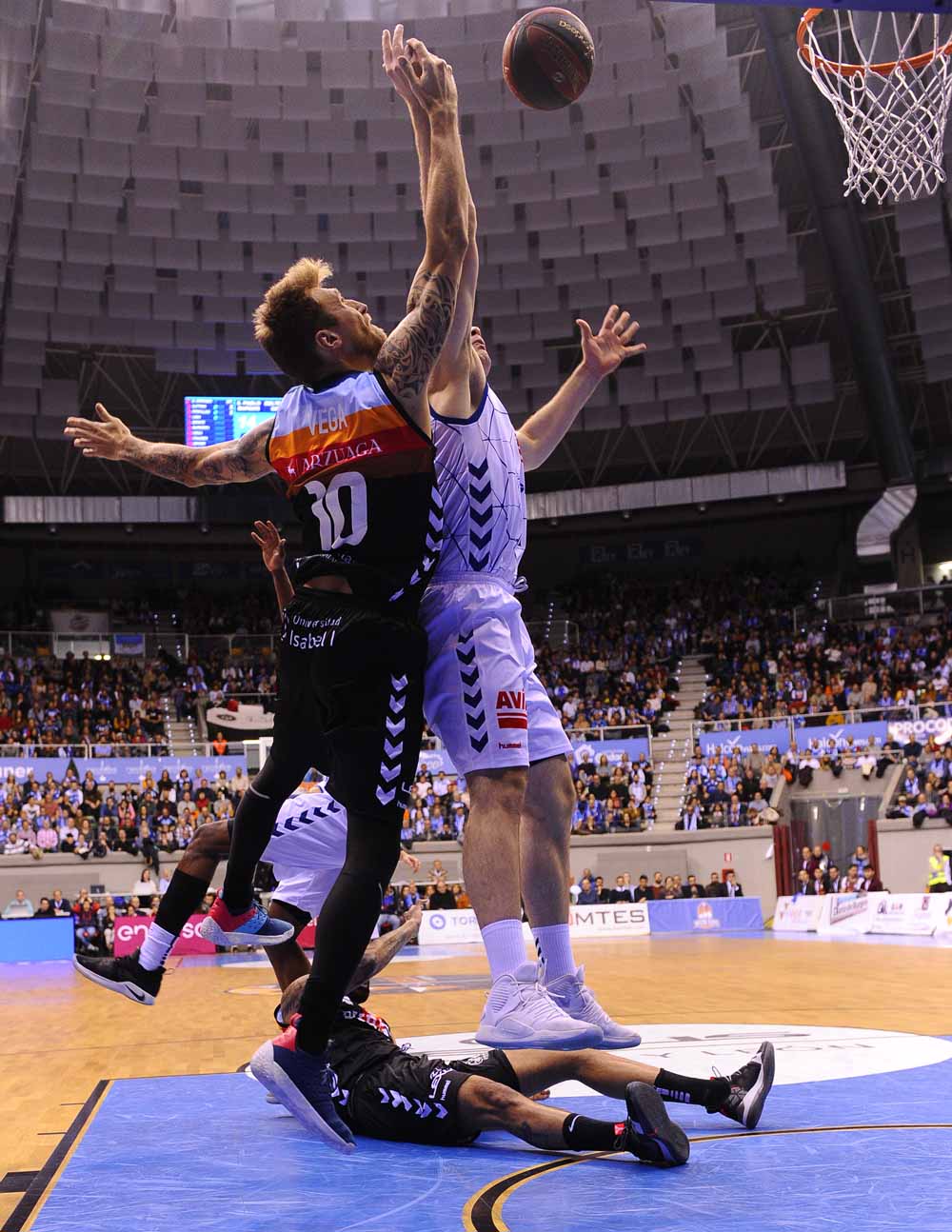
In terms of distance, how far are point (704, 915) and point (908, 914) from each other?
5171 millimetres

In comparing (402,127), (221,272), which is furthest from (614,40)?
(221,272)

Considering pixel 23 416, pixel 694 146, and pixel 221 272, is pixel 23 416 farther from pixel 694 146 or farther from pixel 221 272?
pixel 694 146

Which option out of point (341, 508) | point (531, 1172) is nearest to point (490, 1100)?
point (531, 1172)

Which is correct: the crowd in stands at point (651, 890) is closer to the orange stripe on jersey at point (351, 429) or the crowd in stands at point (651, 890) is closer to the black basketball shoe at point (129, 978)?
the black basketball shoe at point (129, 978)

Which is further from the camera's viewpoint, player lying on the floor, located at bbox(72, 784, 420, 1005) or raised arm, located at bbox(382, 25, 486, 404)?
player lying on the floor, located at bbox(72, 784, 420, 1005)

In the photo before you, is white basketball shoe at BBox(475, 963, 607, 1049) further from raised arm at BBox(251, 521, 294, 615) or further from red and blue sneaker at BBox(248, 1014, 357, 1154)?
raised arm at BBox(251, 521, 294, 615)

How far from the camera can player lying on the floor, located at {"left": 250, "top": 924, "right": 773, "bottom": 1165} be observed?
166 inches

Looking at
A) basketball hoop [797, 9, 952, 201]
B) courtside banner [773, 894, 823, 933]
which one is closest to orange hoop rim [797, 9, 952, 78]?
basketball hoop [797, 9, 952, 201]

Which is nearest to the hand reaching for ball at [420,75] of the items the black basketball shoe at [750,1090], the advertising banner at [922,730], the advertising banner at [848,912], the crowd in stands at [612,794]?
the black basketball shoe at [750,1090]

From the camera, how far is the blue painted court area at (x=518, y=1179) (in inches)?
142

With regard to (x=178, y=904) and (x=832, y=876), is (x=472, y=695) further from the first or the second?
(x=832, y=876)

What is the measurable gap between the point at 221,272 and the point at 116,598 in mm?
14310

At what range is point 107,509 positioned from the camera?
40156mm

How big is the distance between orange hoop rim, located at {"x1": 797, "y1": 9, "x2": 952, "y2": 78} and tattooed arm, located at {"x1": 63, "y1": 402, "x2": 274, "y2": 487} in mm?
13152
